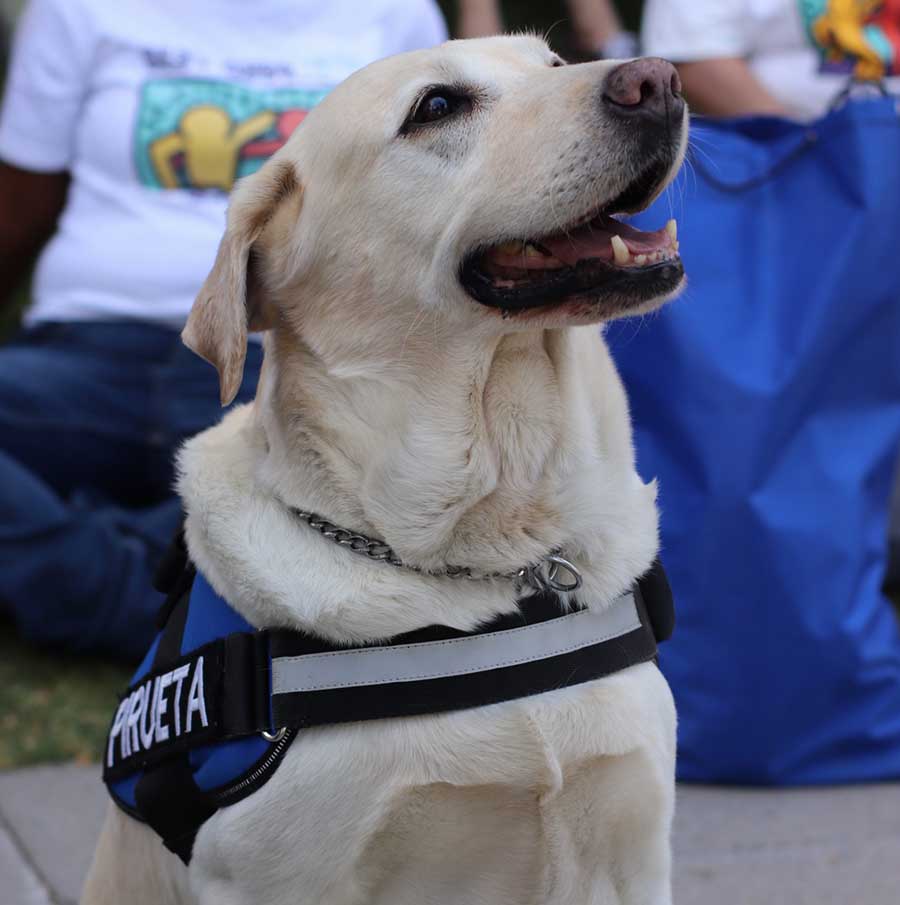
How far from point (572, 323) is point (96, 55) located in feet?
8.06

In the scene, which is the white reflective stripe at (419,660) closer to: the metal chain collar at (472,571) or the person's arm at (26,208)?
the metal chain collar at (472,571)

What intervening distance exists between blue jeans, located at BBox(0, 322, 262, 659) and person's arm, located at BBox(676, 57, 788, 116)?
4.62ft

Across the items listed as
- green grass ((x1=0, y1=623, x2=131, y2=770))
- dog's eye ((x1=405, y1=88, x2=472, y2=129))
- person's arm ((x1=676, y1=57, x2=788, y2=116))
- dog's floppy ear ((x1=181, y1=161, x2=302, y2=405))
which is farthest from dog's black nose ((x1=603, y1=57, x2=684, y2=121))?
green grass ((x1=0, y1=623, x2=131, y2=770))

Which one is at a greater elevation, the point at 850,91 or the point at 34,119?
the point at 850,91

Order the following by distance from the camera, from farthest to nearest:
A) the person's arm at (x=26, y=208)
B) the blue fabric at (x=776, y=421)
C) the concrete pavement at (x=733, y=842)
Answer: the person's arm at (x=26, y=208) → the blue fabric at (x=776, y=421) → the concrete pavement at (x=733, y=842)

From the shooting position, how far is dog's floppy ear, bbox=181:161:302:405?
2.02 m

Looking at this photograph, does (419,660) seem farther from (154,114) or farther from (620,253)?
(154,114)

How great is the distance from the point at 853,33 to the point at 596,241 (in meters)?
1.70

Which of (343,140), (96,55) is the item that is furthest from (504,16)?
(343,140)

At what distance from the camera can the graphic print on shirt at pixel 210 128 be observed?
12.1 feet

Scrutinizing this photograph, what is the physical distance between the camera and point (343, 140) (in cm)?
210

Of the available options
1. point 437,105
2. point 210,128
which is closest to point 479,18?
point 210,128

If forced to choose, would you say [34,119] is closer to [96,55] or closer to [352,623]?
[96,55]

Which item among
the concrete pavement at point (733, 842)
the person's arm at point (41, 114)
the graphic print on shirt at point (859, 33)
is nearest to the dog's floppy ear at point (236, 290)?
the concrete pavement at point (733, 842)
